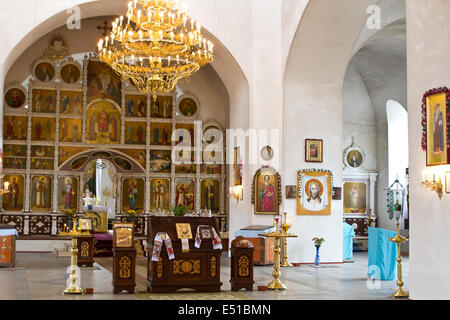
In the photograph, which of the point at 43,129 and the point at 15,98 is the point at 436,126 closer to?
the point at 43,129

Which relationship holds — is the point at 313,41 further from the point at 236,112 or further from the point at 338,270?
the point at 338,270

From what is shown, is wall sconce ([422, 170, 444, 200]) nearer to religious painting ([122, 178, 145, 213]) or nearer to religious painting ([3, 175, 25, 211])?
religious painting ([122, 178, 145, 213])

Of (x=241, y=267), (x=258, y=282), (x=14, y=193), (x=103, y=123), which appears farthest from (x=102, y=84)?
(x=241, y=267)

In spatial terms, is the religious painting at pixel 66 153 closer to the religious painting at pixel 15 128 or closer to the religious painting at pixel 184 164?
the religious painting at pixel 15 128

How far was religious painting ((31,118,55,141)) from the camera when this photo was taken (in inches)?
781

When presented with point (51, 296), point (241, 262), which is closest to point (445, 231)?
point (241, 262)

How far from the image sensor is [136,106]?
820 inches

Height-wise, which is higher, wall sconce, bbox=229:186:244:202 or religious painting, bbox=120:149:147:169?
religious painting, bbox=120:149:147:169

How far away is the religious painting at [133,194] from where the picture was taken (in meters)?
20.5

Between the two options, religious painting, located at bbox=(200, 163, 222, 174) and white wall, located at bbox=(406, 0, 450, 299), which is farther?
religious painting, located at bbox=(200, 163, 222, 174)

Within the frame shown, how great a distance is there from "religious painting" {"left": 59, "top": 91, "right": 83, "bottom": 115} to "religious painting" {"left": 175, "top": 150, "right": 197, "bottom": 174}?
11.0 ft

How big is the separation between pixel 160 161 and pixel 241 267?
1040cm

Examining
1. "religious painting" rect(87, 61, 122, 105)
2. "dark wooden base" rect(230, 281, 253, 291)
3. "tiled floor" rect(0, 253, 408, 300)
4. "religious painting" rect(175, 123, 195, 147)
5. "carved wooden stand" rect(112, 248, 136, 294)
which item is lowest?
"tiled floor" rect(0, 253, 408, 300)

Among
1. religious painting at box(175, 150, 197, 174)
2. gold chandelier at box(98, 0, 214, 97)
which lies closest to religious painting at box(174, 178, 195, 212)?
religious painting at box(175, 150, 197, 174)
